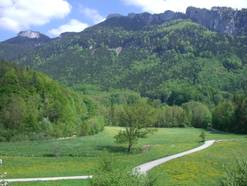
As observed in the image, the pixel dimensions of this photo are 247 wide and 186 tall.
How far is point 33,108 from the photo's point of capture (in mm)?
131500

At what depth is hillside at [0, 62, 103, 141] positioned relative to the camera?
12350cm

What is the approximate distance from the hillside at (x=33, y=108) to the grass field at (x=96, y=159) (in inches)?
640

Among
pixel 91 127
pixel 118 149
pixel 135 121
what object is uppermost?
pixel 135 121

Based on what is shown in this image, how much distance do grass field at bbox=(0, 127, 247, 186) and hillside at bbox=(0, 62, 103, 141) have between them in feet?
53.3

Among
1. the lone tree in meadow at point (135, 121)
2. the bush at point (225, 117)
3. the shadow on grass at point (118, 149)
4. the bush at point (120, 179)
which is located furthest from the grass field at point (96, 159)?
the bush at point (225, 117)

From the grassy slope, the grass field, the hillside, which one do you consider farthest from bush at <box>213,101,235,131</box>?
the grassy slope

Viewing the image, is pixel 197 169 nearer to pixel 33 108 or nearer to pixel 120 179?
pixel 120 179

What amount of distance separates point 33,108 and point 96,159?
56689 mm

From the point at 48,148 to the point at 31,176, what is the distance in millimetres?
39580

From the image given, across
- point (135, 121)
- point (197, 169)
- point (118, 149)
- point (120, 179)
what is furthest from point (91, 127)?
point (120, 179)

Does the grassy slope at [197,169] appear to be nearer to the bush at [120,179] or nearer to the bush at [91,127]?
the bush at [120,179]

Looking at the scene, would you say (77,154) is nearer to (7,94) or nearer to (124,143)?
(124,143)

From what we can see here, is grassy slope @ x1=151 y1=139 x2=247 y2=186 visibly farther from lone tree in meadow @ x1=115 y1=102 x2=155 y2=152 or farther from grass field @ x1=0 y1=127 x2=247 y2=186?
lone tree in meadow @ x1=115 y1=102 x2=155 y2=152

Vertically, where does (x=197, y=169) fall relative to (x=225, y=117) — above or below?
below
